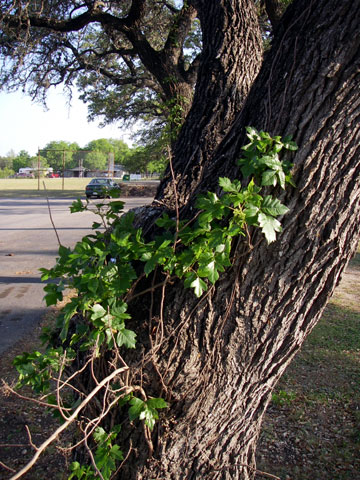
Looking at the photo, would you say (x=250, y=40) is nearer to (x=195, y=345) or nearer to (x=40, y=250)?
(x=195, y=345)

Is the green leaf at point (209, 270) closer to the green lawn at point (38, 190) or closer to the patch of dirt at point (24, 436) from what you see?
the patch of dirt at point (24, 436)

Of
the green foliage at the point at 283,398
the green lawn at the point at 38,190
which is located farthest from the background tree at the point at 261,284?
the green lawn at the point at 38,190

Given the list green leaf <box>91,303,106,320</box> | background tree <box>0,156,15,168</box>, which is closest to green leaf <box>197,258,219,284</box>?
green leaf <box>91,303,106,320</box>

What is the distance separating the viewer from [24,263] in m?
10.2

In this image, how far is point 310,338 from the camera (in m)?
5.98

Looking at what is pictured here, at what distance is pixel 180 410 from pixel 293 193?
113 cm

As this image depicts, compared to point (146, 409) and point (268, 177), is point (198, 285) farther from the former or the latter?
point (146, 409)

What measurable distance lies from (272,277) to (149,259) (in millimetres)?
534

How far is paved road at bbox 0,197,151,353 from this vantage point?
6.54 metres

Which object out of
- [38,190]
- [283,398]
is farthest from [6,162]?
[283,398]

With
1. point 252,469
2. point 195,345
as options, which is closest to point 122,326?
point 195,345

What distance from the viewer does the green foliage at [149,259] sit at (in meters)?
1.86

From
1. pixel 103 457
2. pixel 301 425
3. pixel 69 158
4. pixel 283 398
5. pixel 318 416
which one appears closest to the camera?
pixel 103 457

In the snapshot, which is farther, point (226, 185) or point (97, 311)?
point (97, 311)
